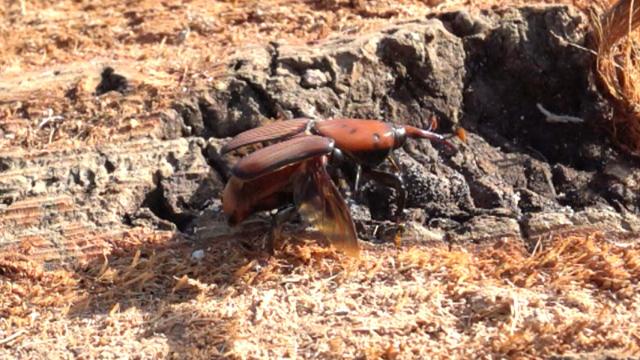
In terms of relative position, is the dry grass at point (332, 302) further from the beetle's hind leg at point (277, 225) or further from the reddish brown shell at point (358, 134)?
the reddish brown shell at point (358, 134)

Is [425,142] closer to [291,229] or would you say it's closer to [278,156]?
[291,229]

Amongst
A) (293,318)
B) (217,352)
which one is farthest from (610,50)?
(217,352)

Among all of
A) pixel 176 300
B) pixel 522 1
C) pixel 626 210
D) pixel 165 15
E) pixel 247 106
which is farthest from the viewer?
pixel 165 15

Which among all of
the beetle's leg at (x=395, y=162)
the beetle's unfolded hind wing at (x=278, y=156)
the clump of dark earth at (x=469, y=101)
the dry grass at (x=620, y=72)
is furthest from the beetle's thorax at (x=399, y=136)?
the dry grass at (x=620, y=72)

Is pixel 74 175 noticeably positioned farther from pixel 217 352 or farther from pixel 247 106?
pixel 217 352

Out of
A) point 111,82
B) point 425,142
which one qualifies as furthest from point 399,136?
point 111,82
